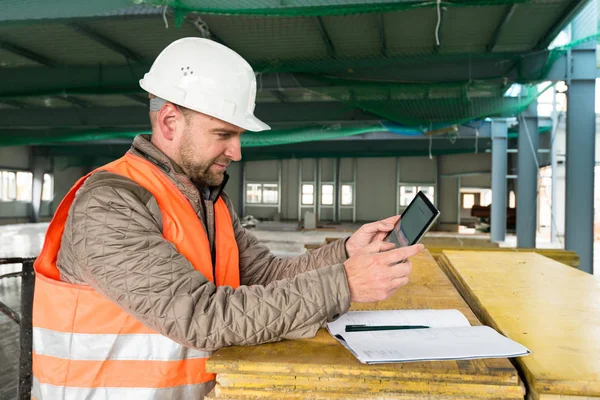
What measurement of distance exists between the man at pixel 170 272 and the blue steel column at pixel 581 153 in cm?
550

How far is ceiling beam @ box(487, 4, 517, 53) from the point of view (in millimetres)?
4988

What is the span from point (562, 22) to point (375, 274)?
190 inches

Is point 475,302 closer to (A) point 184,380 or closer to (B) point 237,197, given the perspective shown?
(A) point 184,380

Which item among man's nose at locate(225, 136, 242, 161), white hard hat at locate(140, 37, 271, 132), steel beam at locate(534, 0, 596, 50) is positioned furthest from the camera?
steel beam at locate(534, 0, 596, 50)

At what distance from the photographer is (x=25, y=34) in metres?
5.93

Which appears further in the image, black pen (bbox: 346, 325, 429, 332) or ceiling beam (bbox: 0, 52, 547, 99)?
ceiling beam (bbox: 0, 52, 547, 99)

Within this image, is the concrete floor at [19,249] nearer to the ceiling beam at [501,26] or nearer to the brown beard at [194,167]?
the brown beard at [194,167]

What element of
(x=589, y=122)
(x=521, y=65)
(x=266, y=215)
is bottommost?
(x=266, y=215)

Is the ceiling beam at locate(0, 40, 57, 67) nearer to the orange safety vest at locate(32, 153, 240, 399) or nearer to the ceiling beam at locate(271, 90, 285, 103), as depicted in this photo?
the ceiling beam at locate(271, 90, 285, 103)

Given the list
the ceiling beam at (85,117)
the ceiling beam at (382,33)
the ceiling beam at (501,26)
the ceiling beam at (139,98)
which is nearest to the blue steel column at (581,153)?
the ceiling beam at (501,26)

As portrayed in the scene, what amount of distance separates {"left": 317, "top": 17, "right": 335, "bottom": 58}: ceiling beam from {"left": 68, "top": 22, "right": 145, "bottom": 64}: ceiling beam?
98.7 inches

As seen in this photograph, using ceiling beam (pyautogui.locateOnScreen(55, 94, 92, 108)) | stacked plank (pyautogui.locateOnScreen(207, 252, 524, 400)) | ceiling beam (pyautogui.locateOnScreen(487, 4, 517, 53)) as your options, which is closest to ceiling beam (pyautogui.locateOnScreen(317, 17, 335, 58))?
ceiling beam (pyautogui.locateOnScreen(487, 4, 517, 53))

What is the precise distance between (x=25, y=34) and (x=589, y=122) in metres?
6.85

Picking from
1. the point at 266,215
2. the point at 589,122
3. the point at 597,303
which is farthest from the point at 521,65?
the point at 266,215
